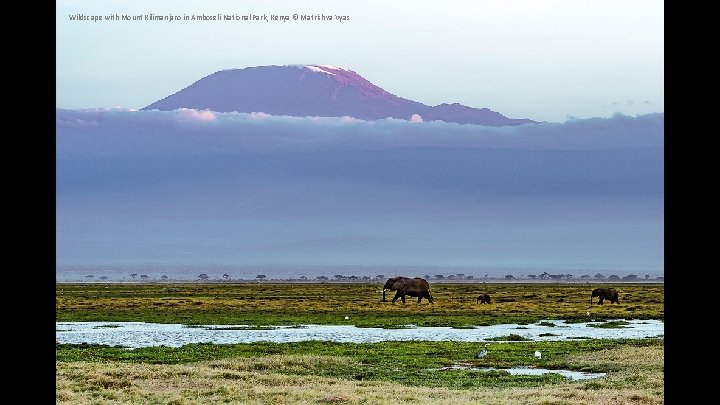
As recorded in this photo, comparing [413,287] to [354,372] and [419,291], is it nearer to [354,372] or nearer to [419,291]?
[419,291]

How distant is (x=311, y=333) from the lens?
146 feet

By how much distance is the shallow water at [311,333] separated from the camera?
1578 inches

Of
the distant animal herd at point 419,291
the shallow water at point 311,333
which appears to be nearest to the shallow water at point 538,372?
the shallow water at point 311,333

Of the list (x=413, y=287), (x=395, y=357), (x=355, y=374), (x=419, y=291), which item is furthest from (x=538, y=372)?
(x=413, y=287)

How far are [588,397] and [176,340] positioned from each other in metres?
24.8

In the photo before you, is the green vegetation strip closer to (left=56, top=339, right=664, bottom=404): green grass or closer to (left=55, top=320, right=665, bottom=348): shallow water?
(left=56, top=339, right=664, bottom=404): green grass

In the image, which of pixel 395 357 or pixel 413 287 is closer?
pixel 395 357

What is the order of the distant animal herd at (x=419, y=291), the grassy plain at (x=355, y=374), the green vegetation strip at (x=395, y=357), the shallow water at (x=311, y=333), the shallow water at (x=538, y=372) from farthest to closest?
the distant animal herd at (x=419, y=291) < the shallow water at (x=311, y=333) < the shallow water at (x=538, y=372) < the green vegetation strip at (x=395, y=357) < the grassy plain at (x=355, y=374)

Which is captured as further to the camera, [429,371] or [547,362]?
[547,362]

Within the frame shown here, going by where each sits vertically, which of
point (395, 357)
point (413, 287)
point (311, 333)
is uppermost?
point (413, 287)

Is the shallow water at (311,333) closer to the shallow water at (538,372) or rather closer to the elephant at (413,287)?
the shallow water at (538,372)
